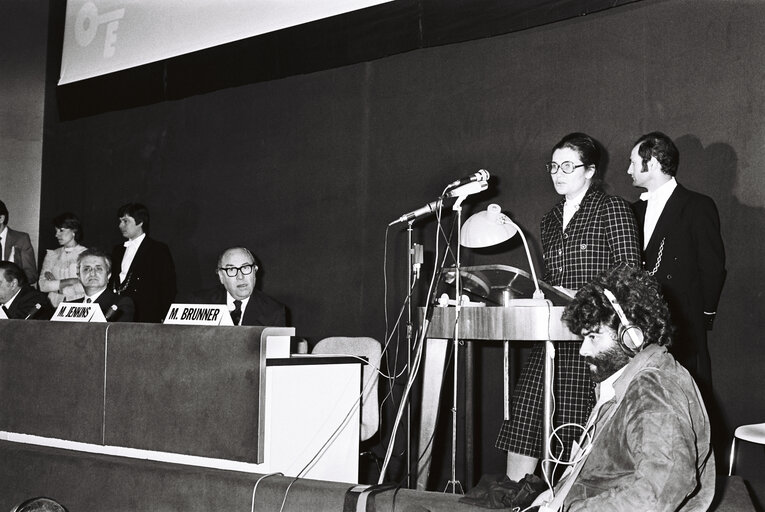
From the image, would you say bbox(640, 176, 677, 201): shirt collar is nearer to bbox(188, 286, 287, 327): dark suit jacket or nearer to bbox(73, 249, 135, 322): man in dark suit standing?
bbox(188, 286, 287, 327): dark suit jacket

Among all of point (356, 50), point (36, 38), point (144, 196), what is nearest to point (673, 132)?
point (356, 50)

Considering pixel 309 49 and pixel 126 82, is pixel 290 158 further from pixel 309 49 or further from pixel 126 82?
pixel 126 82

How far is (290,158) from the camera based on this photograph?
18.7ft

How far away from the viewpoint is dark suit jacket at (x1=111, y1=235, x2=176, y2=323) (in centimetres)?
578

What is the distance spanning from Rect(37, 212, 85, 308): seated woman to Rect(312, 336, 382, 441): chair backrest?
2563 millimetres

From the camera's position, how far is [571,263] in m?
3.21

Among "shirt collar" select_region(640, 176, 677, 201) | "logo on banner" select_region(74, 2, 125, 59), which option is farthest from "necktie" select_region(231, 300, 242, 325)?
"logo on banner" select_region(74, 2, 125, 59)

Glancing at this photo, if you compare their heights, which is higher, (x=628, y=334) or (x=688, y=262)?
(x=688, y=262)

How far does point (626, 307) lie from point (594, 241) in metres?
1.17

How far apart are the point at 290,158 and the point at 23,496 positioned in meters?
3.05

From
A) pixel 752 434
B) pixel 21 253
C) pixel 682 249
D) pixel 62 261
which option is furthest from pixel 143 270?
pixel 752 434

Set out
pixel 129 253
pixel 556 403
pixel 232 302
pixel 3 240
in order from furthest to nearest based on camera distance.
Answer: pixel 3 240
pixel 129 253
pixel 232 302
pixel 556 403

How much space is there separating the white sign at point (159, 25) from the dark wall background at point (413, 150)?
0.28 meters

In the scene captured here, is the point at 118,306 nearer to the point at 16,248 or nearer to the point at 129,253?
the point at 129,253
